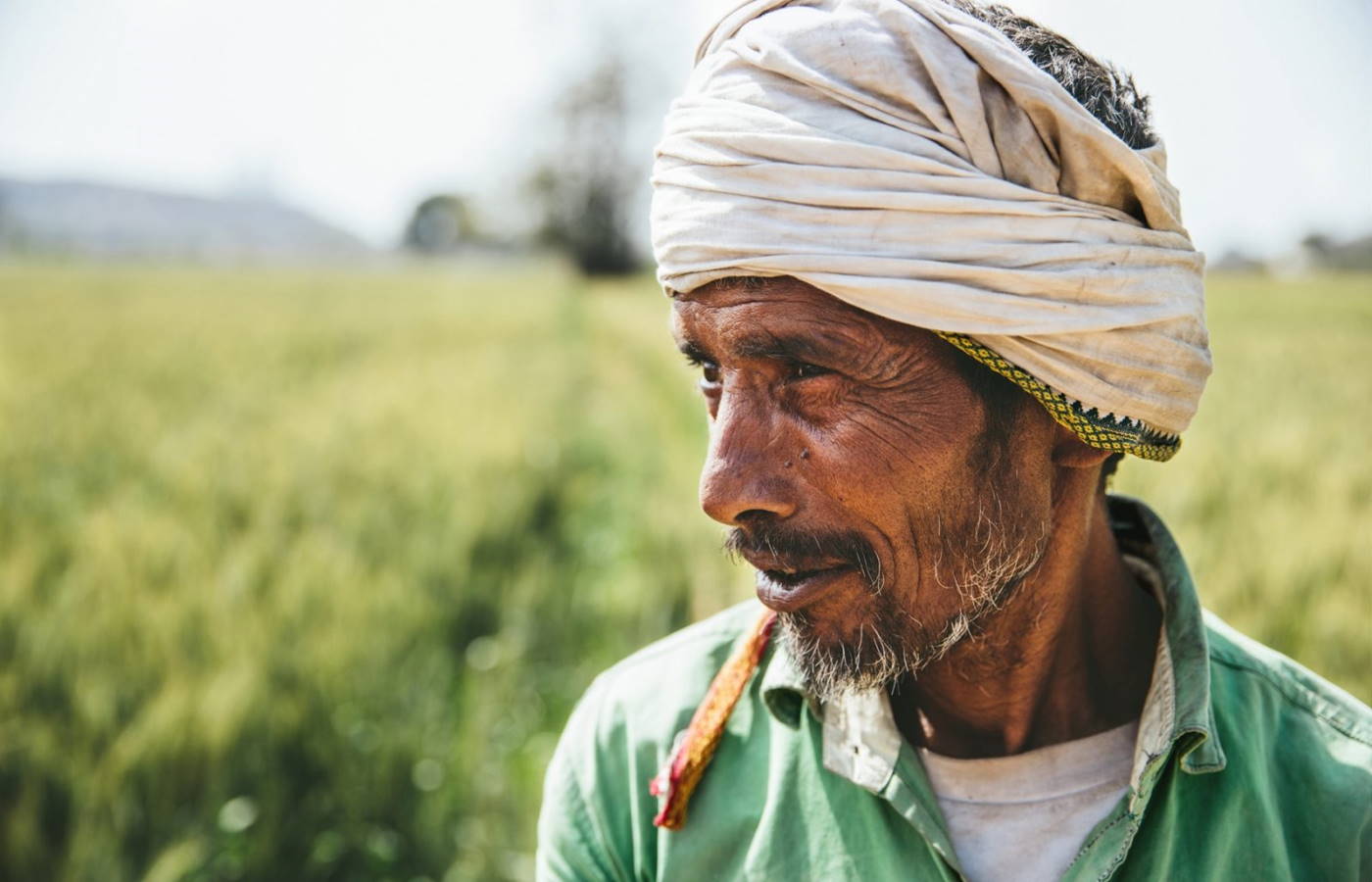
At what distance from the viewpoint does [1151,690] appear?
146 cm

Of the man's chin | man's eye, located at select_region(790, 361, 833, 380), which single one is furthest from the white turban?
the man's chin

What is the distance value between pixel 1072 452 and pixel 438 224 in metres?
81.1

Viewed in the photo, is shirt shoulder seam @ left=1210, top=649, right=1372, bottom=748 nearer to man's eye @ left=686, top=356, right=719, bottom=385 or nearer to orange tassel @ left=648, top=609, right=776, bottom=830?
orange tassel @ left=648, top=609, right=776, bottom=830

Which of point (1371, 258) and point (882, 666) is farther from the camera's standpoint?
point (1371, 258)

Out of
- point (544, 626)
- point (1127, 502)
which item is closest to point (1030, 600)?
point (1127, 502)

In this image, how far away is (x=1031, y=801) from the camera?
1.47m

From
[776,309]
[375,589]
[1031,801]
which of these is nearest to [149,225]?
[375,589]

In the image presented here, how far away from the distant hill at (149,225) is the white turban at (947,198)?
2836 centimetres

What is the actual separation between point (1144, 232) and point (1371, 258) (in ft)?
7.01

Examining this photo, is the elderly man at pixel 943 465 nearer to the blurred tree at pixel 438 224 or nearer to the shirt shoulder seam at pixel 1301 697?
the shirt shoulder seam at pixel 1301 697

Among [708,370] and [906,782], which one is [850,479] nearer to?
[708,370]

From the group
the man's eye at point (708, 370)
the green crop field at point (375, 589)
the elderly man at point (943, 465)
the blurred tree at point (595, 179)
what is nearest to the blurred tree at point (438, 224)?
the blurred tree at point (595, 179)

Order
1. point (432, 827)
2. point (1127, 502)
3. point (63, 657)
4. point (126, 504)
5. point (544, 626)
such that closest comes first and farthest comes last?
point (1127, 502) → point (432, 827) → point (63, 657) → point (544, 626) → point (126, 504)

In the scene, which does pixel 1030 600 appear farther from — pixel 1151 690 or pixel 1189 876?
pixel 1189 876
